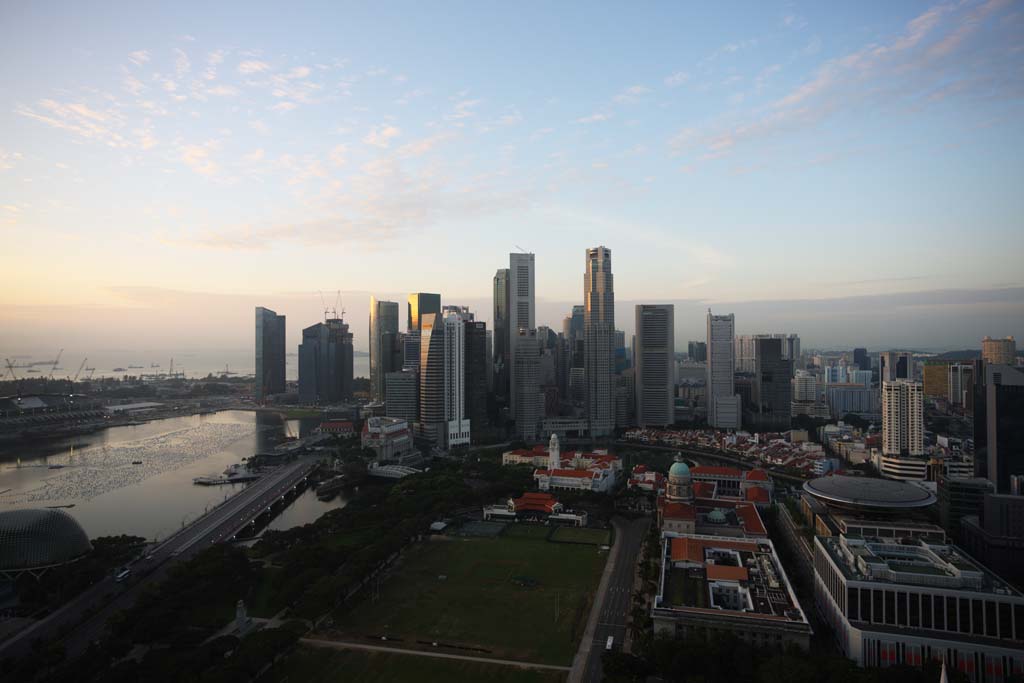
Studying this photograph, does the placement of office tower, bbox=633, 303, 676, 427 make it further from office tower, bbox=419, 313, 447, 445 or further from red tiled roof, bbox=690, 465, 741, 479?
red tiled roof, bbox=690, 465, 741, 479

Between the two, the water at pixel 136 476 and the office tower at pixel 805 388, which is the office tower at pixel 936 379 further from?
the water at pixel 136 476

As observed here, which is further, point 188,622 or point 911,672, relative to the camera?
point 188,622

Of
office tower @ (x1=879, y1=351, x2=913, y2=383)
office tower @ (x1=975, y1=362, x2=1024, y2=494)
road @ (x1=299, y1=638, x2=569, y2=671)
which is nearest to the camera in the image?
road @ (x1=299, y1=638, x2=569, y2=671)

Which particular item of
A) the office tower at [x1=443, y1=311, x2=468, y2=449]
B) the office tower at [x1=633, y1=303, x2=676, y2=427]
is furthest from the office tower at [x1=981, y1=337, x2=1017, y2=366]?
the office tower at [x1=443, y1=311, x2=468, y2=449]

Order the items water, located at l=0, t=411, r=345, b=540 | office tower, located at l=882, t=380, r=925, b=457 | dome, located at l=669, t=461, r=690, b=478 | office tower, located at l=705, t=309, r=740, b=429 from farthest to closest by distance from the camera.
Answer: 1. office tower, located at l=705, t=309, r=740, b=429
2. office tower, located at l=882, t=380, r=925, b=457
3. water, located at l=0, t=411, r=345, b=540
4. dome, located at l=669, t=461, r=690, b=478

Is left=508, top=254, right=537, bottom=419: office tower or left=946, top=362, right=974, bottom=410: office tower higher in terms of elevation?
left=508, top=254, right=537, bottom=419: office tower

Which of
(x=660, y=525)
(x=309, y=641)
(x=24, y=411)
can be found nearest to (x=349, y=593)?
(x=309, y=641)

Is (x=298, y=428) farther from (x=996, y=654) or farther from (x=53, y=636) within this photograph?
(x=996, y=654)
